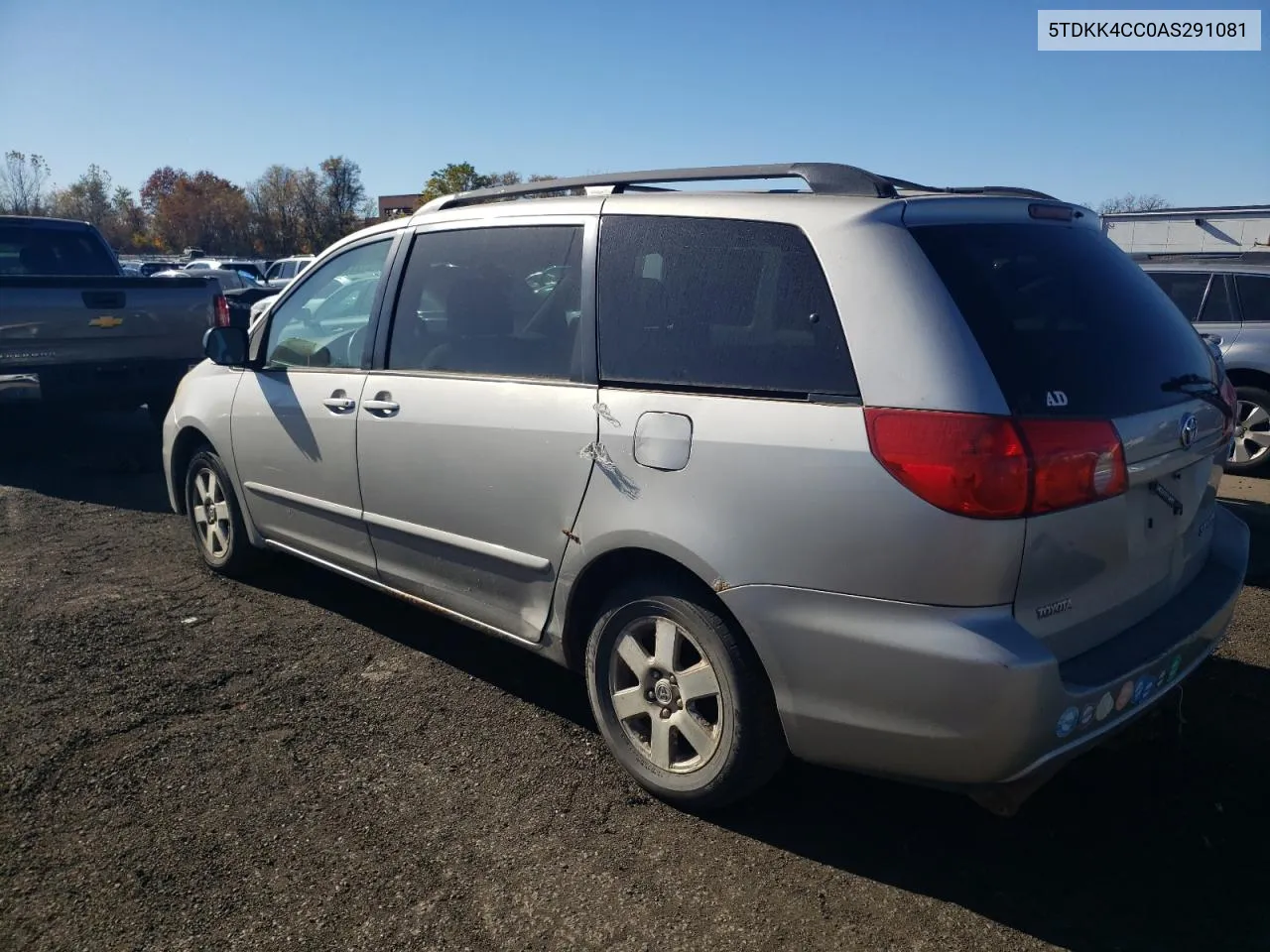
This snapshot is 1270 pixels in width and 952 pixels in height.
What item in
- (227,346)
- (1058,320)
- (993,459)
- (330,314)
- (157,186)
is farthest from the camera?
(157,186)

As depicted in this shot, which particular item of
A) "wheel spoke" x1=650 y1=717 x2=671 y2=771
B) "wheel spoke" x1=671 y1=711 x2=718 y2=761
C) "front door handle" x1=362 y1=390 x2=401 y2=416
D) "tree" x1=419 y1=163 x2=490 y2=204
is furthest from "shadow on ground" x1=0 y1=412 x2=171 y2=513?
"tree" x1=419 y1=163 x2=490 y2=204

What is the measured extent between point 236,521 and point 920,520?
3798mm

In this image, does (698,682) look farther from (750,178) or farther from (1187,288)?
(1187,288)

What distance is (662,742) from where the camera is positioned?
10.4 feet

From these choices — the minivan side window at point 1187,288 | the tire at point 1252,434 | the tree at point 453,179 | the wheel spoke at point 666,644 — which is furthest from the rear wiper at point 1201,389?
the tree at point 453,179

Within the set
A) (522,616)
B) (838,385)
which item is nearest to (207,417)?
(522,616)

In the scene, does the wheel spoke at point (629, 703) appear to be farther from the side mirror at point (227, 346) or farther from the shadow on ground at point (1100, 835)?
the side mirror at point (227, 346)

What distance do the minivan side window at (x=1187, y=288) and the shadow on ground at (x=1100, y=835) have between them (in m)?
5.61

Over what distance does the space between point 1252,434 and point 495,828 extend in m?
7.45

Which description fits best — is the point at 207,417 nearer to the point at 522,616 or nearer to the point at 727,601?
the point at 522,616

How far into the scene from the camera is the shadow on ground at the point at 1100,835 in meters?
2.62

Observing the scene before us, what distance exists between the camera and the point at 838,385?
2.67 metres

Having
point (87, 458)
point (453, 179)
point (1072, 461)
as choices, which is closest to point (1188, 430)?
point (1072, 461)

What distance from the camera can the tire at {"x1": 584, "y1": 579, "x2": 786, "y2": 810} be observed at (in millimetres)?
2883
